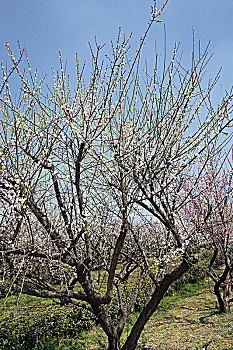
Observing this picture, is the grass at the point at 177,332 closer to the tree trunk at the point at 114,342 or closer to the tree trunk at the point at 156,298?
the tree trunk at the point at 114,342

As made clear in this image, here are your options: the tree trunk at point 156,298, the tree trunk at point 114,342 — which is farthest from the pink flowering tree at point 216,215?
the tree trunk at point 114,342

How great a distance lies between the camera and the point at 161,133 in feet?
11.5

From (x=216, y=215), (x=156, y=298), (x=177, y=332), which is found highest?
(x=216, y=215)

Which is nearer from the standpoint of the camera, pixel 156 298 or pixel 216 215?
pixel 156 298

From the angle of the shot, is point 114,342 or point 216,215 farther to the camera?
point 216,215

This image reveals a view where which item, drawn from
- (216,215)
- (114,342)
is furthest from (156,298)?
(216,215)

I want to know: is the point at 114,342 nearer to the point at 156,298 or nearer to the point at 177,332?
the point at 156,298

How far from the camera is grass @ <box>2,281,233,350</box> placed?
5.58 m

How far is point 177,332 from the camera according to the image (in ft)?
21.2

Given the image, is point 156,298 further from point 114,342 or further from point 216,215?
point 216,215

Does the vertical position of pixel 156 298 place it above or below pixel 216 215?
below

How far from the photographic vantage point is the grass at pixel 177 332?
220 inches

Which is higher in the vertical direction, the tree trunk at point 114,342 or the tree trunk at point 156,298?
the tree trunk at point 156,298

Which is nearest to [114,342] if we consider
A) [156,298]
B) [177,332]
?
[156,298]
